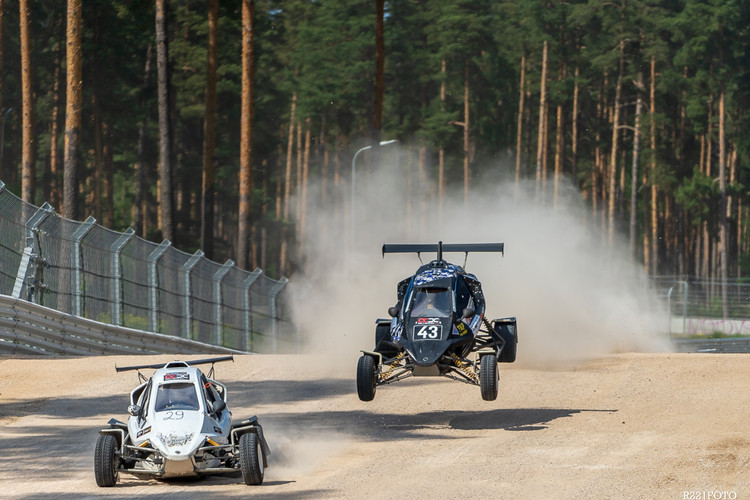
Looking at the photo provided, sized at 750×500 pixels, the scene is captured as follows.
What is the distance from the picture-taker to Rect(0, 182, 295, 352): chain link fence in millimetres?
24078

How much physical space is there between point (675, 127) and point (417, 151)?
2242 centimetres

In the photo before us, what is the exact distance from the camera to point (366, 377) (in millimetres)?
17578

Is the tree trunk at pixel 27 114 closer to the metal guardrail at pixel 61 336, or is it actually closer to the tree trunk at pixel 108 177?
the metal guardrail at pixel 61 336

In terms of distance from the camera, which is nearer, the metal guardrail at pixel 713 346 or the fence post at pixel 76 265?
the fence post at pixel 76 265

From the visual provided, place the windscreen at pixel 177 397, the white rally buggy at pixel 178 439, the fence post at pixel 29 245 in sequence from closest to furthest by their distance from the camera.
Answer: the white rally buggy at pixel 178 439 < the windscreen at pixel 177 397 < the fence post at pixel 29 245

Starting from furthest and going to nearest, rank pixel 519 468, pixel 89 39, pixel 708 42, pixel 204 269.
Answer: pixel 708 42 < pixel 89 39 < pixel 204 269 < pixel 519 468

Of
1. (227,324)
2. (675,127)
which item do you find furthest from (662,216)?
(227,324)

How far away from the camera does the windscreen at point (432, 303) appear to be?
1764 cm

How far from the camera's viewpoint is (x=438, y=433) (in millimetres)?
17141

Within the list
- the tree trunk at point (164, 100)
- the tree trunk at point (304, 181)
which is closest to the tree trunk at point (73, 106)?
the tree trunk at point (164, 100)

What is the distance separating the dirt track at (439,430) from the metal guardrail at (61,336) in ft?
2.99

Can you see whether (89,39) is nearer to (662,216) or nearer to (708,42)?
(708,42)

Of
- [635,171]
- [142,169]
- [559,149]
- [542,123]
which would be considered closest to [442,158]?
[559,149]

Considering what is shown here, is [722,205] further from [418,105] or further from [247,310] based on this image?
[247,310]
